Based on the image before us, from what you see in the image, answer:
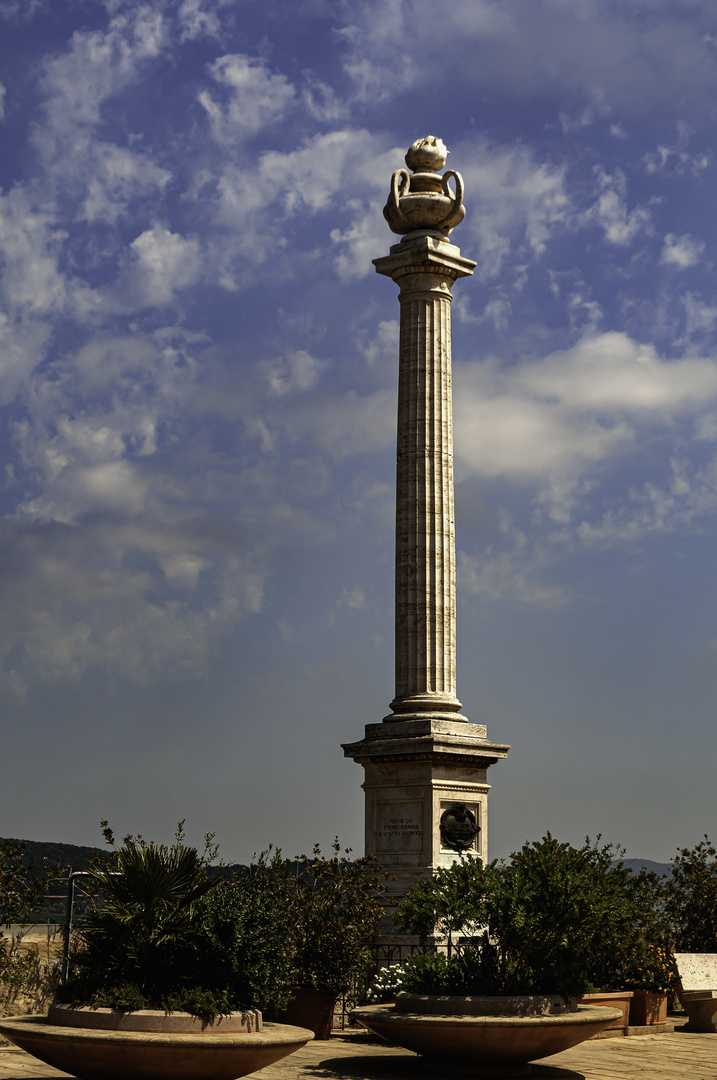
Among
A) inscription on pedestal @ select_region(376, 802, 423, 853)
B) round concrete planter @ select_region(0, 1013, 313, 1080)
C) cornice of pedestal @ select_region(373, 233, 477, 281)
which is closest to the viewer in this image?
round concrete planter @ select_region(0, 1013, 313, 1080)

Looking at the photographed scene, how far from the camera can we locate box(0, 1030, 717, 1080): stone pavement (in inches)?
477

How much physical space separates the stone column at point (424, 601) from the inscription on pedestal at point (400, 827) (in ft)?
0.05

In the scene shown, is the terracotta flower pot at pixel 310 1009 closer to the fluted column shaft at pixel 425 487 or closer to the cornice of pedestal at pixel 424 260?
the fluted column shaft at pixel 425 487

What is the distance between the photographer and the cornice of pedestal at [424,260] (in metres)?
21.7

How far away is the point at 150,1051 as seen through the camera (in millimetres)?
9750

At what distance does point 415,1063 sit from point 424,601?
31.0 ft

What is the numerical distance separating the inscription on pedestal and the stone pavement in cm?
376

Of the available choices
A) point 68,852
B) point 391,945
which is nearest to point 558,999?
point 391,945

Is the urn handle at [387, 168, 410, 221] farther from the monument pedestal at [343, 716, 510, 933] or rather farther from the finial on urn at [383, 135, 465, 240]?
the monument pedestal at [343, 716, 510, 933]

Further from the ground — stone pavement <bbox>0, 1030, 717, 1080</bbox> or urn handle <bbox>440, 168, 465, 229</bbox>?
urn handle <bbox>440, 168, 465, 229</bbox>

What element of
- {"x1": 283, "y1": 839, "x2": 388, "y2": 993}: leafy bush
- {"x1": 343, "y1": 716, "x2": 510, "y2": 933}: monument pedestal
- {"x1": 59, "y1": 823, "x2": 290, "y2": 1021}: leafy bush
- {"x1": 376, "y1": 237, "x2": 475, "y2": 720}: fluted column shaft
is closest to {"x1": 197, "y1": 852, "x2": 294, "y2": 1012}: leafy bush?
{"x1": 59, "y1": 823, "x2": 290, "y2": 1021}: leafy bush

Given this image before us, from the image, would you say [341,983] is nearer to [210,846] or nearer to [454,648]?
[210,846]

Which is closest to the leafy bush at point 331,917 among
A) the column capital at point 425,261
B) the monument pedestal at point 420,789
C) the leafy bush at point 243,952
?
the monument pedestal at point 420,789

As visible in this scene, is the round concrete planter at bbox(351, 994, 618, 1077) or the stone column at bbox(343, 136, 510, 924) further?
the stone column at bbox(343, 136, 510, 924)
